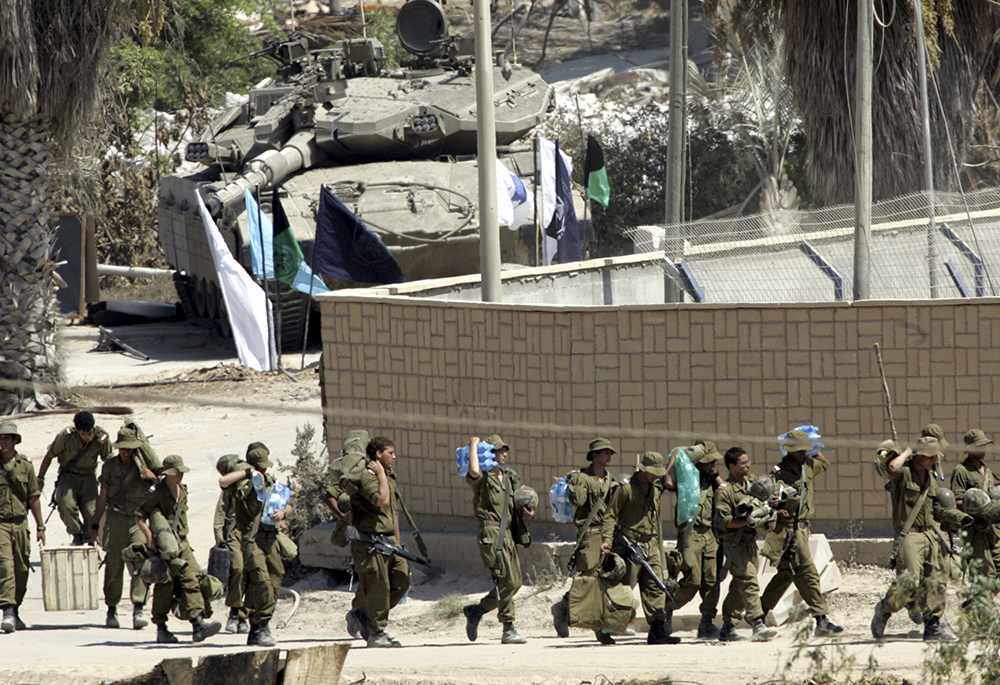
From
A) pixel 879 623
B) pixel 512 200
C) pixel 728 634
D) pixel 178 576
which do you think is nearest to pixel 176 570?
pixel 178 576

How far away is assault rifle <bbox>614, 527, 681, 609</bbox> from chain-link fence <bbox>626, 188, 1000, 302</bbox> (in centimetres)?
287

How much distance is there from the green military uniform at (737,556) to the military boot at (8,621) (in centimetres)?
440

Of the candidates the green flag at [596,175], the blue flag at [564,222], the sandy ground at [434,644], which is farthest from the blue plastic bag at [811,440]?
the green flag at [596,175]

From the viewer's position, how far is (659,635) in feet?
23.9

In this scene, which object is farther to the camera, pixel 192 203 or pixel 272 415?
pixel 192 203

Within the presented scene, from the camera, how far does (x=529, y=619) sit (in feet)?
26.9

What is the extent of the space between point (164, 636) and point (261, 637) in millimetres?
700

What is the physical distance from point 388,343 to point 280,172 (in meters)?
8.01

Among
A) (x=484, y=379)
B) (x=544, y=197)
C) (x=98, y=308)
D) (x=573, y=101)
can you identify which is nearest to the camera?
(x=484, y=379)

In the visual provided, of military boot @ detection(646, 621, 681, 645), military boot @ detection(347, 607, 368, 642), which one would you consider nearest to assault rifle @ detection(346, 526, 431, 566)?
military boot @ detection(347, 607, 368, 642)

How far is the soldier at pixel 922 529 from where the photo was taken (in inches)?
270

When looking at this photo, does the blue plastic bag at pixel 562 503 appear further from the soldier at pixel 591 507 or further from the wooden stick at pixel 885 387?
the wooden stick at pixel 885 387

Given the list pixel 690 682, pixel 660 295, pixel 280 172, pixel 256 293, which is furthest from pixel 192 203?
pixel 690 682

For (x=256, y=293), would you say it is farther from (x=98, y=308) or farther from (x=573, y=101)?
(x=573, y=101)
